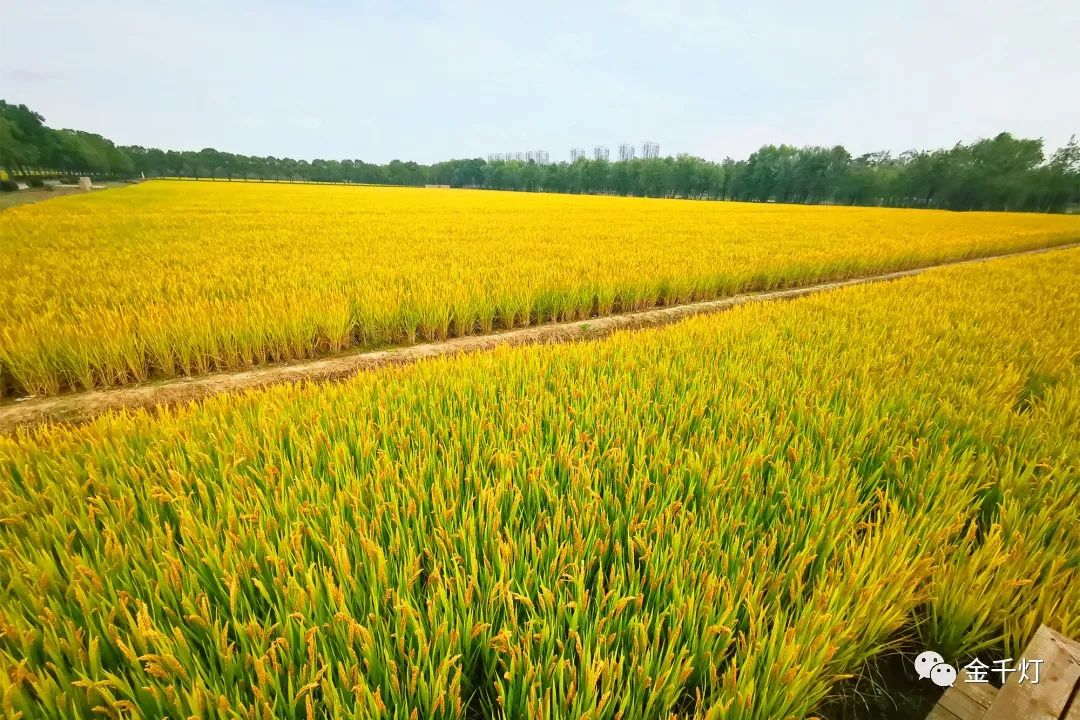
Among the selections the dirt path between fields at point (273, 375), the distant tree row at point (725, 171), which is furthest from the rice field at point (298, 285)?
the distant tree row at point (725, 171)

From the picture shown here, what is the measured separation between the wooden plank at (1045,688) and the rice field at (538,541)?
0.15 metres

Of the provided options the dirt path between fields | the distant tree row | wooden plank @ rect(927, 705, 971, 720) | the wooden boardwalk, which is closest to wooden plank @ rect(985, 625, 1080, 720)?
the wooden boardwalk

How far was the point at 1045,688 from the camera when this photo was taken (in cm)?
107

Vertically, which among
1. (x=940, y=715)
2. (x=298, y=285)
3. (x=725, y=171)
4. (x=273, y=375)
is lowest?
(x=273, y=375)

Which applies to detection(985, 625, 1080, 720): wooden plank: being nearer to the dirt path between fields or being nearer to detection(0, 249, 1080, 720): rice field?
detection(0, 249, 1080, 720): rice field

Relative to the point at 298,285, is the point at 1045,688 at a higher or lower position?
lower

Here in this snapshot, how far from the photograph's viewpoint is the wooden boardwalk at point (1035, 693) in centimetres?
104

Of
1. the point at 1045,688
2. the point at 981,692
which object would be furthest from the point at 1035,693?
the point at 981,692

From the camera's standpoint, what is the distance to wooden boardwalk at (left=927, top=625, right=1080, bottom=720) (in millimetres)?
1037

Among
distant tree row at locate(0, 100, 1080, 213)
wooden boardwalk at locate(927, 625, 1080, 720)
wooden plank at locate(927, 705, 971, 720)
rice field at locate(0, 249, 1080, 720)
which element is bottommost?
wooden plank at locate(927, 705, 971, 720)

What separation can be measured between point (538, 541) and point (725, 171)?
3028 inches

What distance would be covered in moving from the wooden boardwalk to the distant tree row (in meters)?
58.6

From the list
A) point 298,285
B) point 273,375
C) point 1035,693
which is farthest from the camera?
point 298,285

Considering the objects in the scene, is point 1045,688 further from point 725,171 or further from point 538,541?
point 725,171
